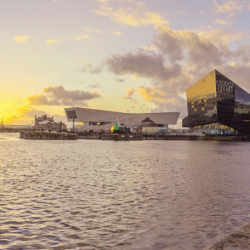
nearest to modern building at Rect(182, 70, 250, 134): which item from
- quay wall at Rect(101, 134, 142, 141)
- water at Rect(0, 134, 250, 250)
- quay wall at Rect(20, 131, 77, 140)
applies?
quay wall at Rect(101, 134, 142, 141)

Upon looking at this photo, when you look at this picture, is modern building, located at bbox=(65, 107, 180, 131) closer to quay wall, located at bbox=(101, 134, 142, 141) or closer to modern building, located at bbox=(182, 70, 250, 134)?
modern building, located at bbox=(182, 70, 250, 134)

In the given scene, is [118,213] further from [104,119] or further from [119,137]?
[104,119]

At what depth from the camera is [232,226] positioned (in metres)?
8.36

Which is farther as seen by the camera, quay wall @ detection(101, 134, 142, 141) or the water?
quay wall @ detection(101, 134, 142, 141)

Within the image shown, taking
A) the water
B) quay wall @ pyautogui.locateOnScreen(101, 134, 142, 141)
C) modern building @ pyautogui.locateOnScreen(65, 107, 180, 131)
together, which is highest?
modern building @ pyautogui.locateOnScreen(65, 107, 180, 131)

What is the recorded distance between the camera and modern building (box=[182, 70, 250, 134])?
376 ft

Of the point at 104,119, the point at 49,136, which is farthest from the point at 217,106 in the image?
the point at 104,119

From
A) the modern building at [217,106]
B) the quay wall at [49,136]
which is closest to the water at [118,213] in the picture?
the quay wall at [49,136]

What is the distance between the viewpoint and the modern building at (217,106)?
376ft

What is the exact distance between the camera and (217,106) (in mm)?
112812

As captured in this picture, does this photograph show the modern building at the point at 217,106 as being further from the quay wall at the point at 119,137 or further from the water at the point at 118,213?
the water at the point at 118,213

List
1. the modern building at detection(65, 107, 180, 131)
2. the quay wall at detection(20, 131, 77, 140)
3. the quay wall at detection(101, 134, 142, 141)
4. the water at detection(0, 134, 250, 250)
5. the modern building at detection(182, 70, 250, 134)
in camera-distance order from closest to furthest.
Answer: the water at detection(0, 134, 250, 250) → the quay wall at detection(20, 131, 77, 140) → the quay wall at detection(101, 134, 142, 141) → the modern building at detection(182, 70, 250, 134) → the modern building at detection(65, 107, 180, 131)

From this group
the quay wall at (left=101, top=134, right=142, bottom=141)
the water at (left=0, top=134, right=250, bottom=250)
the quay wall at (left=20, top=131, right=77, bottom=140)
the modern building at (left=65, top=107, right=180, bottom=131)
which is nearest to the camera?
the water at (left=0, top=134, right=250, bottom=250)

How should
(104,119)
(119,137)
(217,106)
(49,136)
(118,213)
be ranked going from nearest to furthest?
(118,213) → (49,136) → (119,137) → (217,106) → (104,119)
